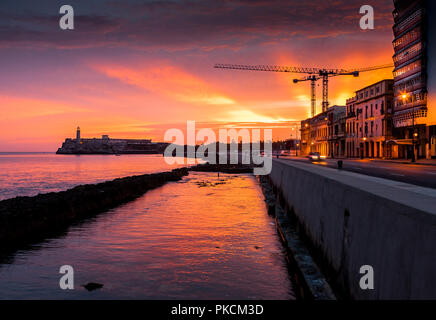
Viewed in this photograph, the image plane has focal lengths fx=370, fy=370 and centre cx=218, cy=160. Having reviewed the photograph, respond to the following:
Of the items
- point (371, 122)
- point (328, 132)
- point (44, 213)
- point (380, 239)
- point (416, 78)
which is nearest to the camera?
point (380, 239)

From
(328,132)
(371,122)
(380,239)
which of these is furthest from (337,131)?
(380,239)

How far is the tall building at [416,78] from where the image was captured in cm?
5747

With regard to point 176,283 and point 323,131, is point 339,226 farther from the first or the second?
point 323,131

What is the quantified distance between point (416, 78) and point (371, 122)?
17.2m

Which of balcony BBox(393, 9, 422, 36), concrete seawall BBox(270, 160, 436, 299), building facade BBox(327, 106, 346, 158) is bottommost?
concrete seawall BBox(270, 160, 436, 299)

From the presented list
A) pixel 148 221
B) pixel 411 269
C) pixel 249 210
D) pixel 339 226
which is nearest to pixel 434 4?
pixel 249 210

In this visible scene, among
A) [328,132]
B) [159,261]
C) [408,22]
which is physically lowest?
[159,261]

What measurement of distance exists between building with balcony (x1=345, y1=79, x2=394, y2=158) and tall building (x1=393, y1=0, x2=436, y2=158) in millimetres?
2453

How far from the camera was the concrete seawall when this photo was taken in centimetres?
509

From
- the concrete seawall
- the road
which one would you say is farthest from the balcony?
the concrete seawall

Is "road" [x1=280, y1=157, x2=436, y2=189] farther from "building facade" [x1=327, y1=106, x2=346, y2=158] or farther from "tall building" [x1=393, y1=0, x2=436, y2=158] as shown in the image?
"building facade" [x1=327, y1=106, x2=346, y2=158]

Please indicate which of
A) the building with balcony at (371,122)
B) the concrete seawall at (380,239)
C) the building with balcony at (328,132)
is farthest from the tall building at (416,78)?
the concrete seawall at (380,239)

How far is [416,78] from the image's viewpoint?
200ft

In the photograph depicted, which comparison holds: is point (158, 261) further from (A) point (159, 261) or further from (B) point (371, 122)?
(B) point (371, 122)
